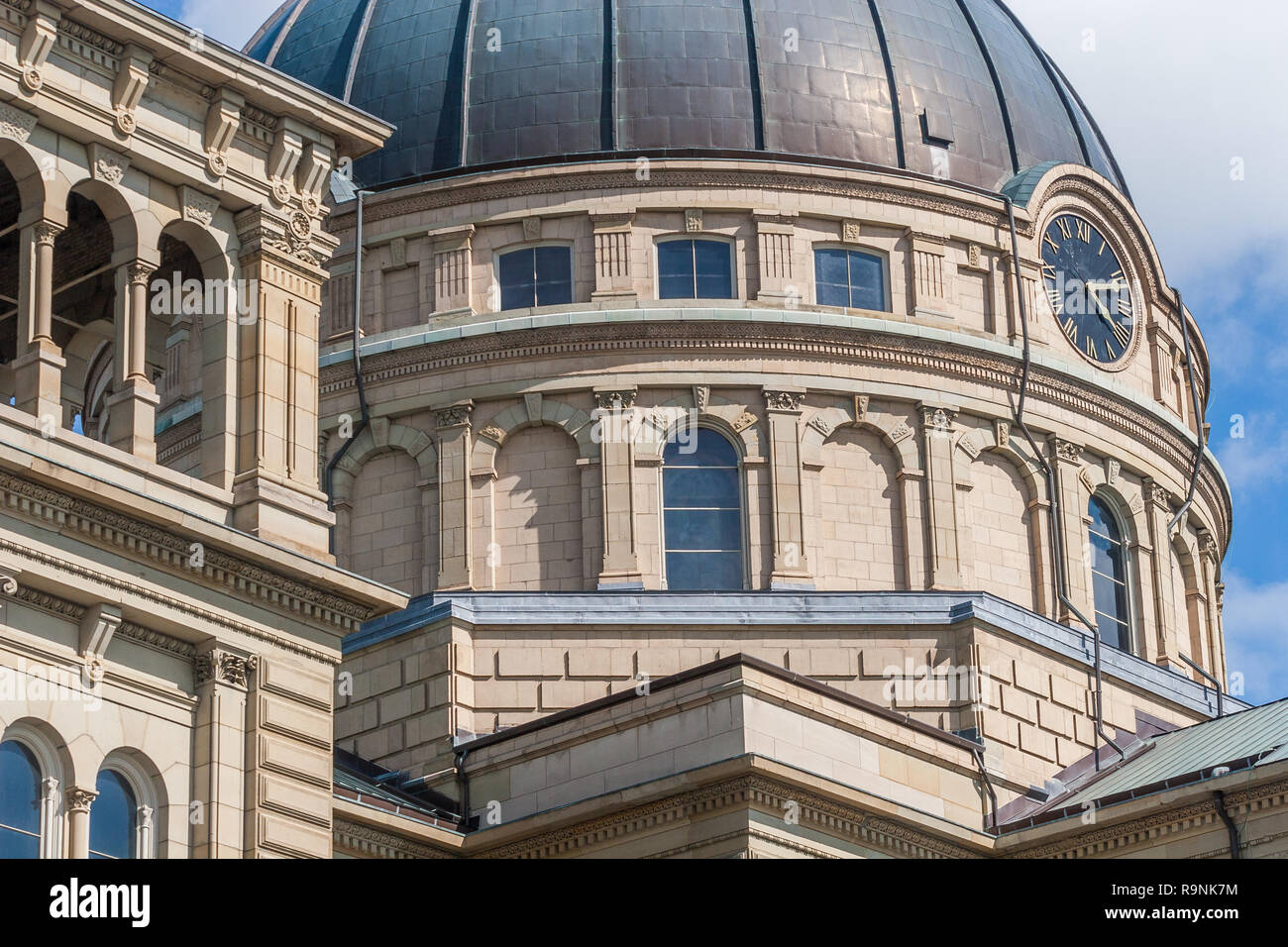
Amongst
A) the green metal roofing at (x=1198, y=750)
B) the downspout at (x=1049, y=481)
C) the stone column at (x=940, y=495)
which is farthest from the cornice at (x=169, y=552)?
the downspout at (x=1049, y=481)

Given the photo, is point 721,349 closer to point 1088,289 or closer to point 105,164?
point 1088,289

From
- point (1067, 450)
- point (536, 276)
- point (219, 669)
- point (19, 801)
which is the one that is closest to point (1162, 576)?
point (1067, 450)

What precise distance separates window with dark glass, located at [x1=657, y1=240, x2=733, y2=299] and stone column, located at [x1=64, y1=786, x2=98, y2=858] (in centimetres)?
2524

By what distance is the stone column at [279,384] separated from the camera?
3694cm

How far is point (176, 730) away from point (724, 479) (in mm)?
21842

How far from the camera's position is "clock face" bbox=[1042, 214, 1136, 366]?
60.6 metres

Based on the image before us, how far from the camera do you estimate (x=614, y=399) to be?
55.9 m

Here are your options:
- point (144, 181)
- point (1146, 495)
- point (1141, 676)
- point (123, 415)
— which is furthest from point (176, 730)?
point (1146, 495)

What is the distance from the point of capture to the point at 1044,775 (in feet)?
172

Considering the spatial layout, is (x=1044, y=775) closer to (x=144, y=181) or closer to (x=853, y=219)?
(x=853, y=219)

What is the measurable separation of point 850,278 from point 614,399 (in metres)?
5.57

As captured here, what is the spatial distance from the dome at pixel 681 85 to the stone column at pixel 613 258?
142 centimetres

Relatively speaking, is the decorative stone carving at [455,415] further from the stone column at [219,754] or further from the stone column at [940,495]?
the stone column at [219,754]

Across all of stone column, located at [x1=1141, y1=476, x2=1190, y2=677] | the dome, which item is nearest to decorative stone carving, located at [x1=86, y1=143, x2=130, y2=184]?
the dome
